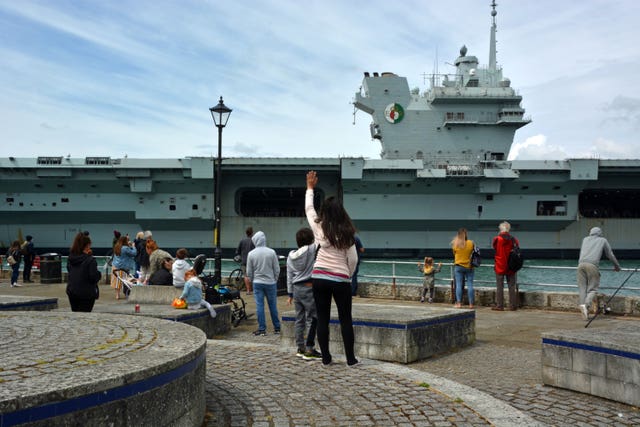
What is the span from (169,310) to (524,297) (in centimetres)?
655

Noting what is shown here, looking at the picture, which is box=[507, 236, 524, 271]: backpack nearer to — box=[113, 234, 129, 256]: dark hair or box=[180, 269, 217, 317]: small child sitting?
box=[180, 269, 217, 317]: small child sitting

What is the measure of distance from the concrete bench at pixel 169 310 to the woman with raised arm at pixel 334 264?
8.03 feet

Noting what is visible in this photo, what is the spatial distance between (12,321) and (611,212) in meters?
43.2

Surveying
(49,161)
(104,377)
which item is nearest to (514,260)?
(104,377)

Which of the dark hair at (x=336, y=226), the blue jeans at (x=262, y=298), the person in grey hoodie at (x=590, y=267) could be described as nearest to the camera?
the dark hair at (x=336, y=226)

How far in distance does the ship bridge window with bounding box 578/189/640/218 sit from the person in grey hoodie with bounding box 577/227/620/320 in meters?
34.3

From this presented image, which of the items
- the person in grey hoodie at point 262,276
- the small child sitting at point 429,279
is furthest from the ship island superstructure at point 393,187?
the person in grey hoodie at point 262,276

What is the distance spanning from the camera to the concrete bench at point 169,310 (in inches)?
246

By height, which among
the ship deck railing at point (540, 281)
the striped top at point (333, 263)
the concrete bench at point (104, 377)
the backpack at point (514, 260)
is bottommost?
the ship deck railing at point (540, 281)

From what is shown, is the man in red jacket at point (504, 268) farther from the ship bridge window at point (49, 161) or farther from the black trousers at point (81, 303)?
the ship bridge window at point (49, 161)

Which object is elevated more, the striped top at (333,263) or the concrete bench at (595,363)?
the striped top at (333,263)

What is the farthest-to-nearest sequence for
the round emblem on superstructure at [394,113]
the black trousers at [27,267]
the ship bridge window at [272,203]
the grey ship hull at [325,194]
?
1. the ship bridge window at [272,203]
2. the round emblem on superstructure at [394,113]
3. the grey ship hull at [325,194]
4. the black trousers at [27,267]

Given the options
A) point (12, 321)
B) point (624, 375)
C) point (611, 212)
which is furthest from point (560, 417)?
point (611, 212)

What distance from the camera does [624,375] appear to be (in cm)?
394
